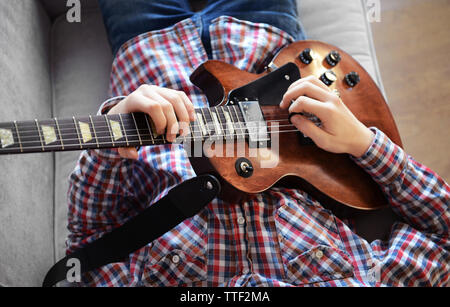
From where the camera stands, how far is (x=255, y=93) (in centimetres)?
86

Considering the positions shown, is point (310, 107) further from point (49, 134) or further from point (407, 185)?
point (49, 134)

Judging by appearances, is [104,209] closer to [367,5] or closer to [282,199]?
[282,199]

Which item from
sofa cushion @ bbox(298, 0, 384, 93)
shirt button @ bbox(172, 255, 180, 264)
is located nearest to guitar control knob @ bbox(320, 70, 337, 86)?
sofa cushion @ bbox(298, 0, 384, 93)

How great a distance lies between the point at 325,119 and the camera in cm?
83

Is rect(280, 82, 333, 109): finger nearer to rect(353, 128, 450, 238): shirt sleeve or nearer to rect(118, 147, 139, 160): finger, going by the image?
rect(353, 128, 450, 238): shirt sleeve

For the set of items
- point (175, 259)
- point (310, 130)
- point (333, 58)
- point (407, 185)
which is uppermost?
point (333, 58)

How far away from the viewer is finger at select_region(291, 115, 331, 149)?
0.84m

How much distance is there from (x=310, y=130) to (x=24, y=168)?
601mm

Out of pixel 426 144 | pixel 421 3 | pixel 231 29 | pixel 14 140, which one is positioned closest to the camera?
pixel 14 140

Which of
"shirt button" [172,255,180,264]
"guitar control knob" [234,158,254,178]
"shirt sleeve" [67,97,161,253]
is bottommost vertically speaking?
"shirt button" [172,255,180,264]

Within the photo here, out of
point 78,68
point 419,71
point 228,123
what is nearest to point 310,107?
point 228,123
